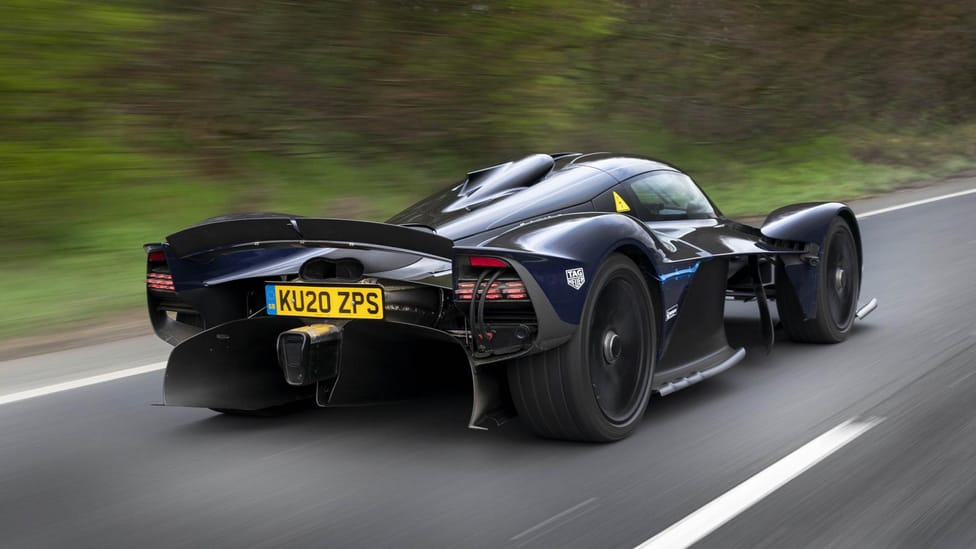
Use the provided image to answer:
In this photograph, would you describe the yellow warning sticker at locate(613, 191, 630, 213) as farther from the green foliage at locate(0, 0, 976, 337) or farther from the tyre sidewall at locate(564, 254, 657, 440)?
the green foliage at locate(0, 0, 976, 337)

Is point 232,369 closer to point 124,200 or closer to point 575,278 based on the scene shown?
point 575,278

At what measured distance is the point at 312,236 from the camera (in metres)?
3.80

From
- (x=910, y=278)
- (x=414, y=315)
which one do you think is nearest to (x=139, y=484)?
(x=414, y=315)

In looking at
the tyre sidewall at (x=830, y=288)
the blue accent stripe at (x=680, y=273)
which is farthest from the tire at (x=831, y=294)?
the blue accent stripe at (x=680, y=273)

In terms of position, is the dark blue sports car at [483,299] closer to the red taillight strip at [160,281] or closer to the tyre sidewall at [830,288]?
the red taillight strip at [160,281]

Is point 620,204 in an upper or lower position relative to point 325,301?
upper

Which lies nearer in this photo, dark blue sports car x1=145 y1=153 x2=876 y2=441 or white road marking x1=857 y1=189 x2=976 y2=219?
dark blue sports car x1=145 y1=153 x2=876 y2=441

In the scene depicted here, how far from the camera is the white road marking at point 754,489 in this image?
314cm

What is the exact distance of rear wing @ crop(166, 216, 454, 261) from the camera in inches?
145

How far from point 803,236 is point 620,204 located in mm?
1420

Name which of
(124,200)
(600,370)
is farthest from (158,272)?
(124,200)

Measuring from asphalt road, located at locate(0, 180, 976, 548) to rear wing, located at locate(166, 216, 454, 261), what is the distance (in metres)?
0.81

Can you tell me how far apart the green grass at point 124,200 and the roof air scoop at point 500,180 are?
11.6 ft

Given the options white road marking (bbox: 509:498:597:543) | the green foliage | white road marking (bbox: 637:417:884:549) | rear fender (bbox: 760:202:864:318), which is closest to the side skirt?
white road marking (bbox: 637:417:884:549)
